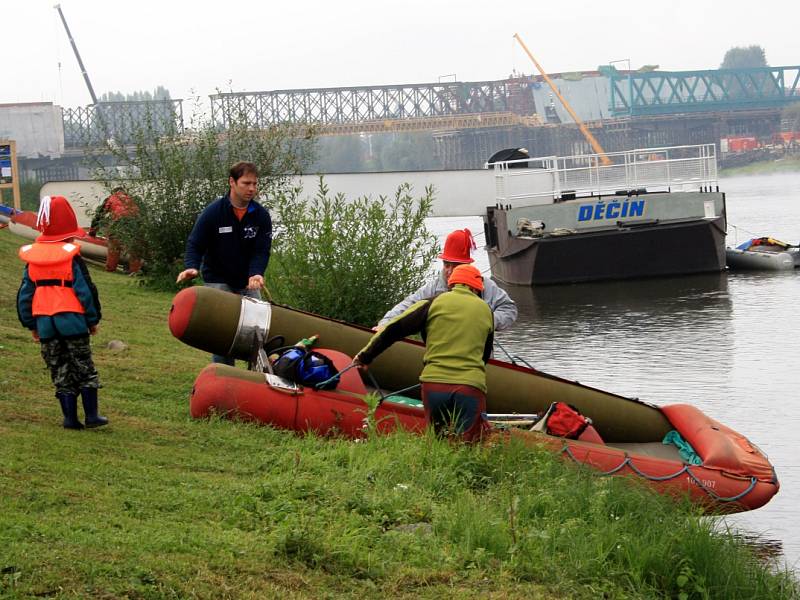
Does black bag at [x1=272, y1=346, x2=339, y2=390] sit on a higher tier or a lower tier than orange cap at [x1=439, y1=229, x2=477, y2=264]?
lower

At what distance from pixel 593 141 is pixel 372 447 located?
16477cm

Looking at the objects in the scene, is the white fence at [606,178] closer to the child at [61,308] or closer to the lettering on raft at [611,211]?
the lettering on raft at [611,211]

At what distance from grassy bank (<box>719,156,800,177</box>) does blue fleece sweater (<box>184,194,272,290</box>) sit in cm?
16426

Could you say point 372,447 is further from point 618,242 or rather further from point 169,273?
point 618,242

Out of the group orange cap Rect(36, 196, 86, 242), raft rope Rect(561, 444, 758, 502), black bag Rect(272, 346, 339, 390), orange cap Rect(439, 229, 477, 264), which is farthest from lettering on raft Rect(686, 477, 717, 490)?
orange cap Rect(36, 196, 86, 242)

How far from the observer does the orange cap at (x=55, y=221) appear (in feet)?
27.7

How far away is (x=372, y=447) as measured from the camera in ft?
28.7

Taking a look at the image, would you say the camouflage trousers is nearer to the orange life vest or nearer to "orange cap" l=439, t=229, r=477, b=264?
the orange life vest

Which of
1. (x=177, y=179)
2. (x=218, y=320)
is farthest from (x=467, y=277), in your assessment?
(x=177, y=179)

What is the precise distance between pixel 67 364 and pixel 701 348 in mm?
14876

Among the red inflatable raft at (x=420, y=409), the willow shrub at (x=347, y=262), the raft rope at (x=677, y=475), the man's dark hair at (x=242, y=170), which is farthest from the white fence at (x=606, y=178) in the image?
the raft rope at (x=677, y=475)

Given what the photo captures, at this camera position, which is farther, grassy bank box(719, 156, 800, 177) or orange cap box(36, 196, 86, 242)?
grassy bank box(719, 156, 800, 177)

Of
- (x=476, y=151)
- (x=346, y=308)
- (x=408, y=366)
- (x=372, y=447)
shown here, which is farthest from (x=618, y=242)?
(x=476, y=151)

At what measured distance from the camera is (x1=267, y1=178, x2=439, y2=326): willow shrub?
16.5 meters
